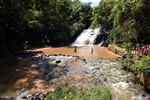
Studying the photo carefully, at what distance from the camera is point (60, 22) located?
3816cm

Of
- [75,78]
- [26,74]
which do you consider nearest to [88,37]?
[26,74]

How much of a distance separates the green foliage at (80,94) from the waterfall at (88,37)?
24520mm

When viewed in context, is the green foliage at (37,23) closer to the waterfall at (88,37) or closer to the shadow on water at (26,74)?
the waterfall at (88,37)

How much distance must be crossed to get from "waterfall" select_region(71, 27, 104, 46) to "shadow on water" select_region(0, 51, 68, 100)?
17236mm

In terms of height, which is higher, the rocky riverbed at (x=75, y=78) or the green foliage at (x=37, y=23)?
the green foliage at (x=37, y=23)

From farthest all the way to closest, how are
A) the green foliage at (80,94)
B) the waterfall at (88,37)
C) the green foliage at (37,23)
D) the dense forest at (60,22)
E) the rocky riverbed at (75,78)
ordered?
the waterfall at (88,37), the dense forest at (60,22), the green foliage at (37,23), the rocky riverbed at (75,78), the green foliage at (80,94)

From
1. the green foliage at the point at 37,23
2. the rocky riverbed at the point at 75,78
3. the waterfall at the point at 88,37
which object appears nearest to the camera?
the rocky riverbed at the point at 75,78

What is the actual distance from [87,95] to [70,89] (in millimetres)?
1290

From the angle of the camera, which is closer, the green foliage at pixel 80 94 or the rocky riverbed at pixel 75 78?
the green foliage at pixel 80 94

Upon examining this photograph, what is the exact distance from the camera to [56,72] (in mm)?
17797

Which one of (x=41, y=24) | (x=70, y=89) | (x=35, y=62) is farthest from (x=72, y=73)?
(x=41, y=24)

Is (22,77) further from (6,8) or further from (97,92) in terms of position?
(6,8)

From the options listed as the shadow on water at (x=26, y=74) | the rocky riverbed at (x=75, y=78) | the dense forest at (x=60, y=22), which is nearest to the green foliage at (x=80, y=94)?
the rocky riverbed at (x=75, y=78)

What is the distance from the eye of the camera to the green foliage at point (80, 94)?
494 inches
